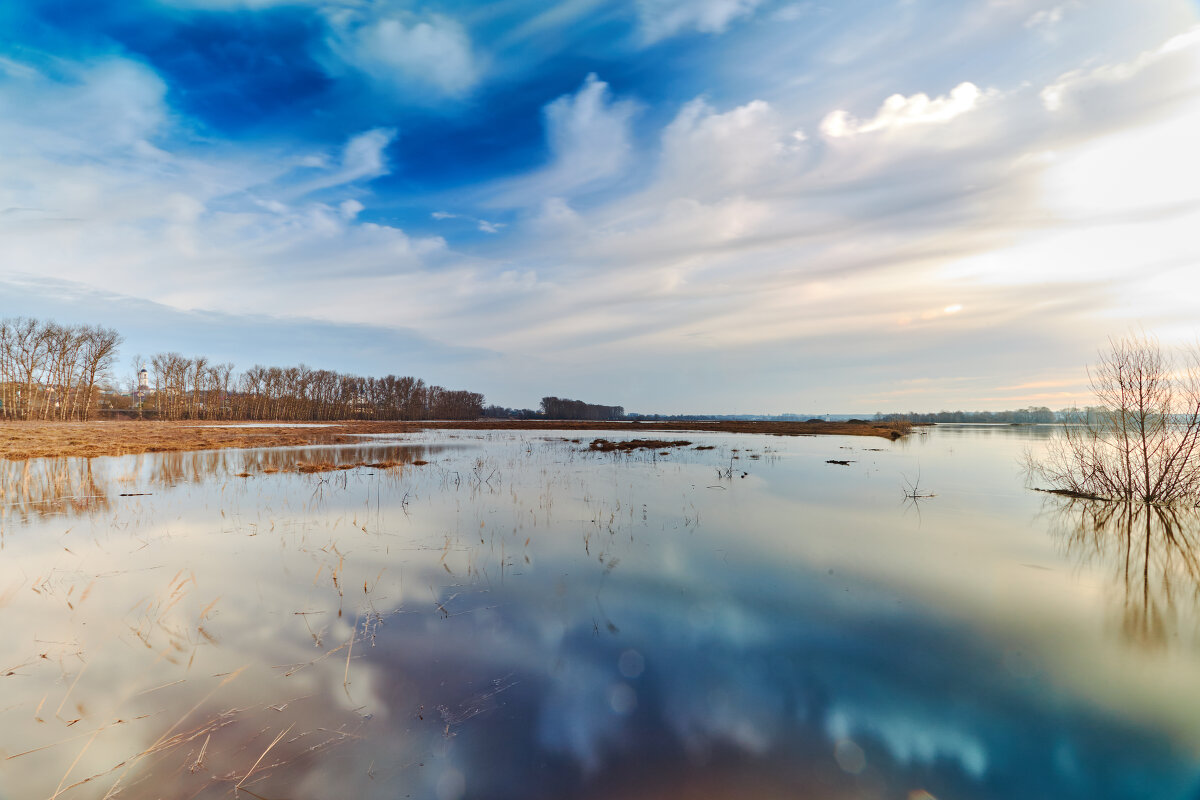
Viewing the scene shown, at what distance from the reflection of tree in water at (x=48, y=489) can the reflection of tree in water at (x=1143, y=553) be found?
22.7 m

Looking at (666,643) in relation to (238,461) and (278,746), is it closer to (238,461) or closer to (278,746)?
(278,746)

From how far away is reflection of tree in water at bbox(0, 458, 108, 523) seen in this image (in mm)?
12344

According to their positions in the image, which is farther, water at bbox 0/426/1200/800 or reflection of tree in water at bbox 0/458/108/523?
reflection of tree in water at bbox 0/458/108/523

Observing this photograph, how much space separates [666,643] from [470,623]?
2657 mm

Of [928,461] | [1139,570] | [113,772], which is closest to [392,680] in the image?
[113,772]

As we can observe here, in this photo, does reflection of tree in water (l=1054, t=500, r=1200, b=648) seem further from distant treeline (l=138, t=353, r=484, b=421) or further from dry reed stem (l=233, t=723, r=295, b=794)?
distant treeline (l=138, t=353, r=484, b=421)

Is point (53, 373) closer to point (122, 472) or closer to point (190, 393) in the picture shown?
point (190, 393)

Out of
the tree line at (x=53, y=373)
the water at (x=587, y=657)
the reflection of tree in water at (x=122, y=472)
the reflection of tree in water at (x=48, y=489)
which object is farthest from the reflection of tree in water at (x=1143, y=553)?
the tree line at (x=53, y=373)

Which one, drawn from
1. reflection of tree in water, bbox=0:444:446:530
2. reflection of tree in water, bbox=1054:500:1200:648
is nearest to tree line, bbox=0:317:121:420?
reflection of tree in water, bbox=0:444:446:530

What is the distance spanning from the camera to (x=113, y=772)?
3.63 m

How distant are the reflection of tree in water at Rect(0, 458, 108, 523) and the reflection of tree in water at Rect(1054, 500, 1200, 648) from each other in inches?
894

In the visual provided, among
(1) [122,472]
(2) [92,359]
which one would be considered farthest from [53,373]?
(1) [122,472]

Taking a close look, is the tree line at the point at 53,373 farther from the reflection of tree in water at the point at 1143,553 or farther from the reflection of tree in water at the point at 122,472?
the reflection of tree in water at the point at 1143,553

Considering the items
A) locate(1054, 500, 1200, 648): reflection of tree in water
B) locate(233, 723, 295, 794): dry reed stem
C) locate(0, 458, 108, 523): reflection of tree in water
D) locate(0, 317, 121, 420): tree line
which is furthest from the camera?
locate(0, 317, 121, 420): tree line
